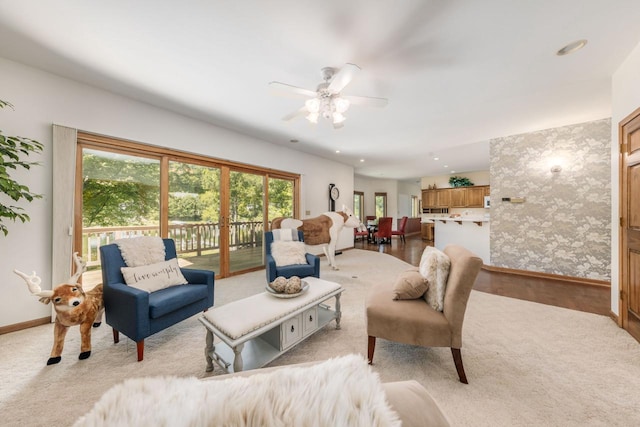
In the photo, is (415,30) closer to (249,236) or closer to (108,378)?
(108,378)

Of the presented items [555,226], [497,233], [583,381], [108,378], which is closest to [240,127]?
[108,378]

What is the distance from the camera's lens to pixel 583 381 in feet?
5.17

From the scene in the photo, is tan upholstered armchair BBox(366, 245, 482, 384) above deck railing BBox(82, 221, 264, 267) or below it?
below

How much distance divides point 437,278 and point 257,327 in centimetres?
133

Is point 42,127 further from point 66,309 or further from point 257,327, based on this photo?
point 257,327

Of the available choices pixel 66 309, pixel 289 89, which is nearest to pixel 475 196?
pixel 289 89

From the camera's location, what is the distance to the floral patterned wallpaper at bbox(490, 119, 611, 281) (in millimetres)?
3623

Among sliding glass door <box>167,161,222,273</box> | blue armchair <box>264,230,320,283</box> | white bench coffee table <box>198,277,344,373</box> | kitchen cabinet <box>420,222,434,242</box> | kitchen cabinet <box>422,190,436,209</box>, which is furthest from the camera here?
kitchen cabinet <box>422,190,436,209</box>

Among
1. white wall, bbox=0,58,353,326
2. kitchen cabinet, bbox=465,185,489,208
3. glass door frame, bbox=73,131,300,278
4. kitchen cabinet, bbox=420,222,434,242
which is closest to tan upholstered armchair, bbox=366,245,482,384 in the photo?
glass door frame, bbox=73,131,300,278

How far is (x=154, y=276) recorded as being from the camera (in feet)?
7.05

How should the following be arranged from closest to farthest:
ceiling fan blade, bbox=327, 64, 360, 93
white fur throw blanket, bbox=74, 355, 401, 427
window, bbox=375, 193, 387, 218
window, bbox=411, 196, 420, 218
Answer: white fur throw blanket, bbox=74, 355, 401, 427 < ceiling fan blade, bbox=327, 64, 360, 93 < window, bbox=375, 193, 387, 218 < window, bbox=411, 196, 420, 218

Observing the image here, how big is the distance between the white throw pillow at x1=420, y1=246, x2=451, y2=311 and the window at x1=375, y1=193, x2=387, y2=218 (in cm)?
860

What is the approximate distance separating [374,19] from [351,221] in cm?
365

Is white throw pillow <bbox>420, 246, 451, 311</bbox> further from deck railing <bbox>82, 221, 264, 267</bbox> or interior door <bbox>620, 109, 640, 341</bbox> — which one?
deck railing <bbox>82, 221, 264, 267</bbox>
